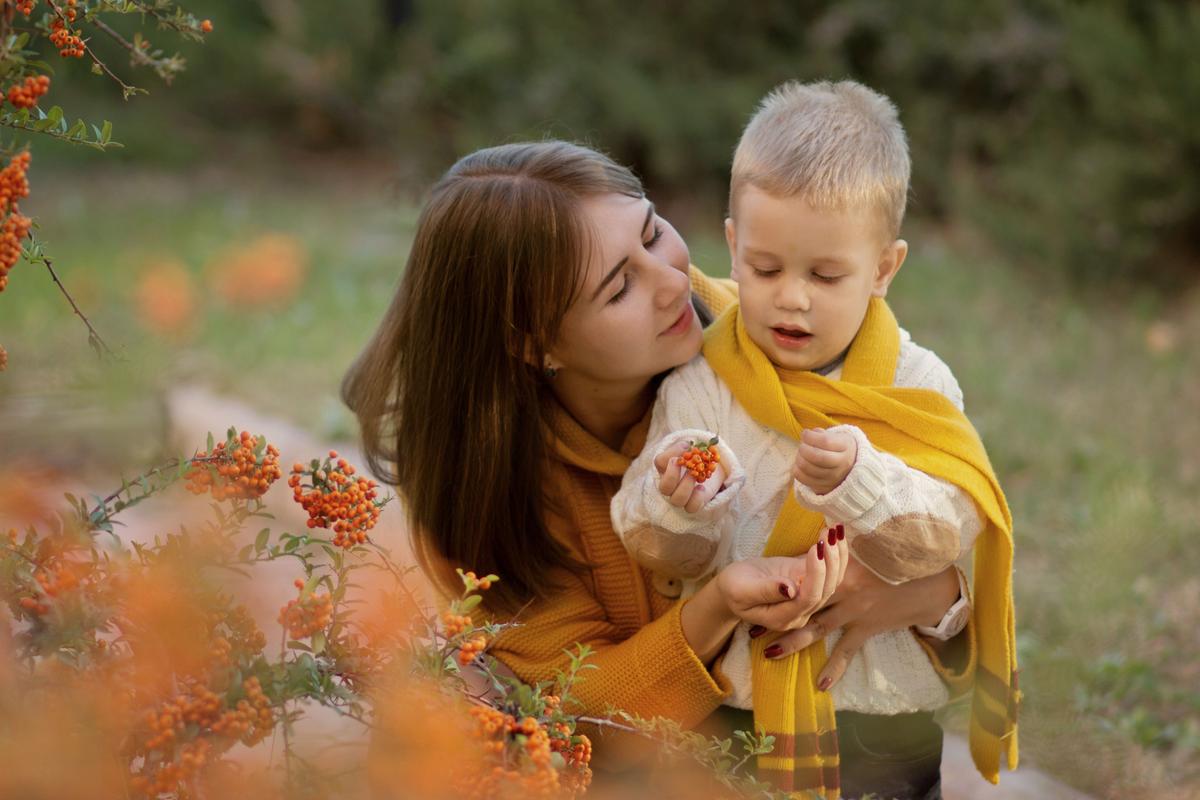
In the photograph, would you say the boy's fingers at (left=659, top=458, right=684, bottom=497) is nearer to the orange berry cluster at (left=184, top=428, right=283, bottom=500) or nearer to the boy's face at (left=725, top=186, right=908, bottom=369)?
the boy's face at (left=725, top=186, right=908, bottom=369)

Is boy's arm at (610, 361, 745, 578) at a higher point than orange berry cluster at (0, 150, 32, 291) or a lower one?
lower

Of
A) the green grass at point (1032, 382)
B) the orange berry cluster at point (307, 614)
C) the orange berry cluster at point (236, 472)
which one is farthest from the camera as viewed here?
the green grass at point (1032, 382)

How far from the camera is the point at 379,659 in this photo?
150 centimetres

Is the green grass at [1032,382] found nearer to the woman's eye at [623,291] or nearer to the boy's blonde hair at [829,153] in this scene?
the woman's eye at [623,291]

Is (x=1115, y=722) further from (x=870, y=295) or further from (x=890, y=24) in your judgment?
(x=890, y=24)

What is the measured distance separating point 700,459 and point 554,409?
1.86 feet

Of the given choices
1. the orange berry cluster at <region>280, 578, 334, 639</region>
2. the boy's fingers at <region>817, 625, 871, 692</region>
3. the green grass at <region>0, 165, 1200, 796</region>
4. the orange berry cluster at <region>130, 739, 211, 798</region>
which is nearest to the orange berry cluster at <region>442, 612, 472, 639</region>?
the orange berry cluster at <region>280, 578, 334, 639</region>

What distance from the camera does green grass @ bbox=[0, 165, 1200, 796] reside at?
3141 millimetres

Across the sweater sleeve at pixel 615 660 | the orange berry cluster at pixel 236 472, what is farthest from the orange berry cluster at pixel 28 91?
the sweater sleeve at pixel 615 660

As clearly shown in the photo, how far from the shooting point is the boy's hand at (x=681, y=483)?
1.85 metres

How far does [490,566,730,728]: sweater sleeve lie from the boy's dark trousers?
4.9 inches

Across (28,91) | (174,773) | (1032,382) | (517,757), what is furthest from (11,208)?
(1032,382)

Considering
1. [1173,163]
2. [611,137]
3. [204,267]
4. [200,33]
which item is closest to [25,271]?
[204,267]

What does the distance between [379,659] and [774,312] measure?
0.83 metres
